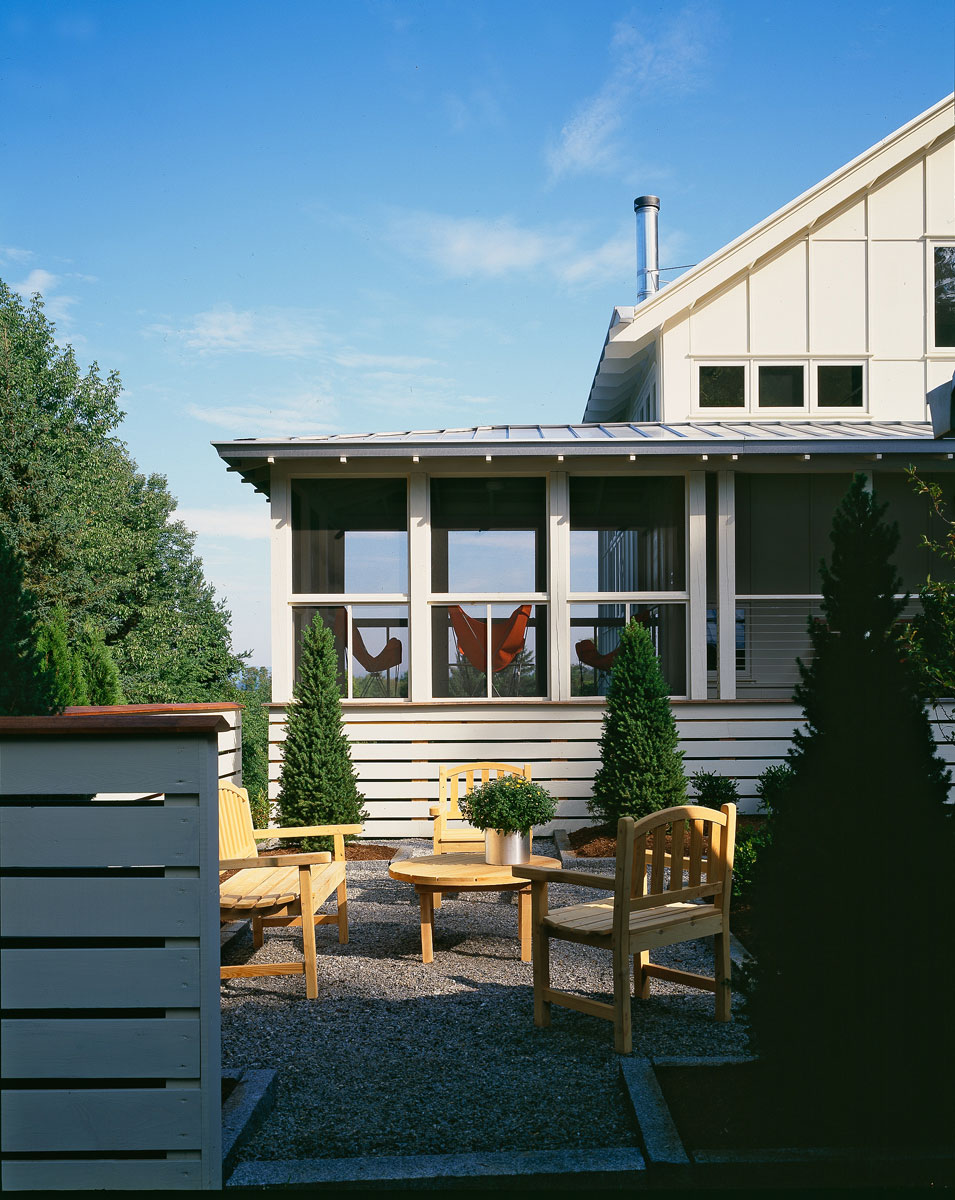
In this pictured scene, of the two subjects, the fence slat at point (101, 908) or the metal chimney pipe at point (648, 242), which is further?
the metal chimney pipe at point (648, 242)

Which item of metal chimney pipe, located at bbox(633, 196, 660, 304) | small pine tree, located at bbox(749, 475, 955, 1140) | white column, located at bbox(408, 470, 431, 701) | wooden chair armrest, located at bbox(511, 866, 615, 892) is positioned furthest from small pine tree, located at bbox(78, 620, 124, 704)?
small pine tree, located at bbox(749, 475, 955, 1140)

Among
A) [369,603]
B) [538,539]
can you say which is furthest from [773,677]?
[369,603]

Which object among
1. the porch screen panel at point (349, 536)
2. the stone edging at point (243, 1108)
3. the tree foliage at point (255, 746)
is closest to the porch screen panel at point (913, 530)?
the porch screen panel at point (349, 536)

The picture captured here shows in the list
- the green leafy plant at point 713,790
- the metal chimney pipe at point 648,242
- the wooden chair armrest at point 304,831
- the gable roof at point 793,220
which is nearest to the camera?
the wooden chair armrest at point 304,831

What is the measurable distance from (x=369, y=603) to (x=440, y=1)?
18.3 feet

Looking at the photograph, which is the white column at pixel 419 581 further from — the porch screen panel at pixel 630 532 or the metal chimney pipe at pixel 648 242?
the metal chimney pipe at pixel 648 242

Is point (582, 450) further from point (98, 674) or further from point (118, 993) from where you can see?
point (98, 674)

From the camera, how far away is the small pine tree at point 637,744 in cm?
883

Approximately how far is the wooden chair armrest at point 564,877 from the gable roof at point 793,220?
394 inches

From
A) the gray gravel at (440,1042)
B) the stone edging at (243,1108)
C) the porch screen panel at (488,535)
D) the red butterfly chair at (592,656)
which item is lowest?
the gray gravel at (440,1042)

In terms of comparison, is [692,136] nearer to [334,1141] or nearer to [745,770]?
[745,770]

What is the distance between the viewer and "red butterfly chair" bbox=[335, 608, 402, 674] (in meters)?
10.4

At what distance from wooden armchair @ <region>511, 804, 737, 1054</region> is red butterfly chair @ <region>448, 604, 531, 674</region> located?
562 centimetres

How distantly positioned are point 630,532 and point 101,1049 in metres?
8.59
